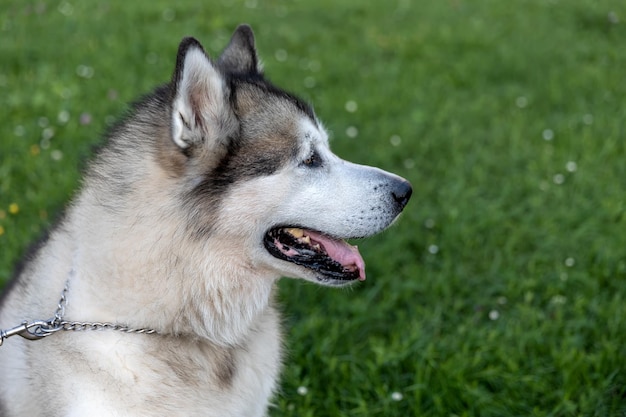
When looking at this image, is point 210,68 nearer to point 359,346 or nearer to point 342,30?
point 359,346

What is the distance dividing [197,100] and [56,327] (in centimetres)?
90

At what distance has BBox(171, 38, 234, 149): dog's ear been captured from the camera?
2.08 m

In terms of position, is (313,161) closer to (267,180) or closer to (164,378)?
(267,180)

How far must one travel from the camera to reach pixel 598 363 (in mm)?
3180

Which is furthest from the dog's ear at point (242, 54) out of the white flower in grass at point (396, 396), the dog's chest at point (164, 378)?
the white flower in grass at point (396, 396)

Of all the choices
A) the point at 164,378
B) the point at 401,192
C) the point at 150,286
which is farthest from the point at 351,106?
the point at 164,378

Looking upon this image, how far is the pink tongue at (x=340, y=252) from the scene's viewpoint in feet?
8.13

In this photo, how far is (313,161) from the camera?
8.04 ft

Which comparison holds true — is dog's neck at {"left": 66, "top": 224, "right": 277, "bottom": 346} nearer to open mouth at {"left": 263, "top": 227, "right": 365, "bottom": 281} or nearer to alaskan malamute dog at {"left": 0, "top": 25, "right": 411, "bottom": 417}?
alaskan malamute dog at {"left": 0, "top": 25, "right": 411, "bottom": 417}

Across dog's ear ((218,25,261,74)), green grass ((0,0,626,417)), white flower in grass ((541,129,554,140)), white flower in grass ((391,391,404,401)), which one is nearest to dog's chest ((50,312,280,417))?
green grass ((0,0,626,417))

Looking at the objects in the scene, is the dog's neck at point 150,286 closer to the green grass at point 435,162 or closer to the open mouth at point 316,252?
the open mouth at point 316,252

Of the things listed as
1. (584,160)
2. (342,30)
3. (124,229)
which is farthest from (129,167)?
(342,30)

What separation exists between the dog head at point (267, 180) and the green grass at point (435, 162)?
2.88ft

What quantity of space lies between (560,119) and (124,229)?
4770 mm
